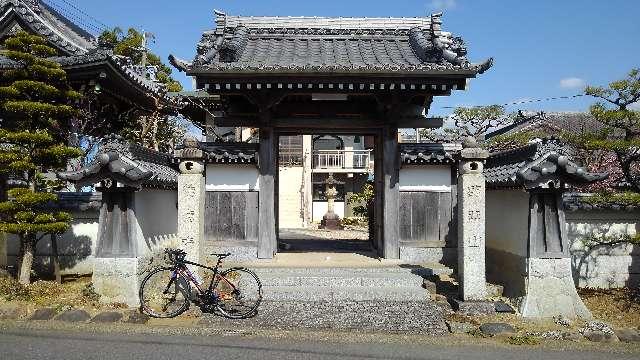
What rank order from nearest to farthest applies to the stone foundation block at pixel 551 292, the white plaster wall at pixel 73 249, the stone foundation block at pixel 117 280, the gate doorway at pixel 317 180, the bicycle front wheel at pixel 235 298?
1. the stone foundation block at pixel 551 292
2. the bicycle front wheel at pixel 235 298
3. the stone foundation block at pixel 117 280
4. the white plaster wall at pixel 73 249
5. the gate doorway at pixel 317 180

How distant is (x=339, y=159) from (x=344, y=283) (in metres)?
29.1

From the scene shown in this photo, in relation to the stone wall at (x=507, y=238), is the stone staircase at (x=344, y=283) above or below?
below

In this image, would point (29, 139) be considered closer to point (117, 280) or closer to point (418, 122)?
point (117, 280)

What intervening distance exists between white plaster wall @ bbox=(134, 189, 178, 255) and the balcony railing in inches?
1039

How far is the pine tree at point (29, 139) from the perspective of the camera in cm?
908

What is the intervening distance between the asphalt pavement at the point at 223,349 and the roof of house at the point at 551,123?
21923mm

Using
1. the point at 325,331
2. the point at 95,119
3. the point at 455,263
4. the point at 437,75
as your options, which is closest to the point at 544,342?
the point at 325,331

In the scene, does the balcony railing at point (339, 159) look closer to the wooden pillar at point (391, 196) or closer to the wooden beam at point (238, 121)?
the wooden beam at point (238, 121)

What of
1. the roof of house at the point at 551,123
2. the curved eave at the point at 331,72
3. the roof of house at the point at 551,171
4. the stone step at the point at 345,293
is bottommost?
the stone step at the point at 345,293

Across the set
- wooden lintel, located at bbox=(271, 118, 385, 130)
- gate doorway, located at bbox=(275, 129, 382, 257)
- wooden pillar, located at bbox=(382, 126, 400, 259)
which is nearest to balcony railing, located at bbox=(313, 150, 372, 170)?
gate doorway, located at bbox=(275, 129, 382, 257)

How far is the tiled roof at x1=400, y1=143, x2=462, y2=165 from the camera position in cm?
1134

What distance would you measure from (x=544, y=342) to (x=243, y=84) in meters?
7.59

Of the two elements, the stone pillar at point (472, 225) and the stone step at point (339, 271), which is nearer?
the stone pillar at point (472, 225)

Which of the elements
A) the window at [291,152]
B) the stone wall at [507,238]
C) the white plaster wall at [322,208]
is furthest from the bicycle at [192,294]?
the white plaster wall at [322,208]
